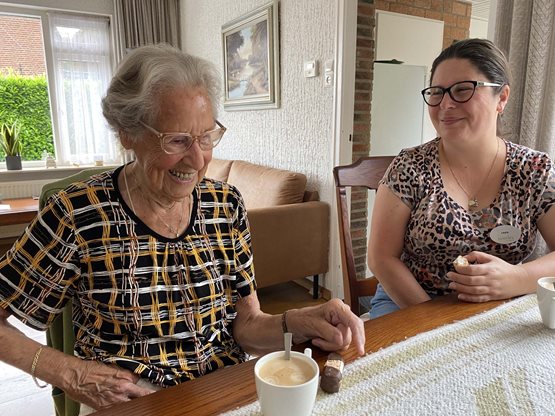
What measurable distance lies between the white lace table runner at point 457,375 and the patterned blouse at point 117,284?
0.33 metres

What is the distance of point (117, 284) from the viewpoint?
0.85 metres

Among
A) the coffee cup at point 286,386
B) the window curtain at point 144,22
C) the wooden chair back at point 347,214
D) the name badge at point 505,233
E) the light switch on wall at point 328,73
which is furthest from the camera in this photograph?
the window curtain at point 144,22

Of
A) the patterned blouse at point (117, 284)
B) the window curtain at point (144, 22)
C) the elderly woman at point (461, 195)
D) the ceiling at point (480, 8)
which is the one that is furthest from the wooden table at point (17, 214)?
the ceiling at point (480, 8)

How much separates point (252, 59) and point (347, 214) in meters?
2.54

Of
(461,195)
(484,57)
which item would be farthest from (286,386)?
(484,57)

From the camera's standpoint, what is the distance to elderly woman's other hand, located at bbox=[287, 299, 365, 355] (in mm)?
756

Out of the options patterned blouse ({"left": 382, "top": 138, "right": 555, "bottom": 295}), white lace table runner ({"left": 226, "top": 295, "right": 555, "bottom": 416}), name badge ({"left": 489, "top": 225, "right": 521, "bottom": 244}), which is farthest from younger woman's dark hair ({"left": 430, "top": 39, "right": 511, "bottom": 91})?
white lace table runner ({"left": 226, "top": 295, "right": 555, "bottom": 416})

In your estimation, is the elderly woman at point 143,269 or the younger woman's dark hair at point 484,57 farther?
the younger woman's dark hair at point 484,57

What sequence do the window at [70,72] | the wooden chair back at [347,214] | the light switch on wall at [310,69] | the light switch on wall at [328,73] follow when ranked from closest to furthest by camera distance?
the wooden chair back at [347,214] < the light switch on wall at [328,73] < the light switch on wall at [310,69] < the window at [70,72]

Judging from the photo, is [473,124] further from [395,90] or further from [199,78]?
[395,90]

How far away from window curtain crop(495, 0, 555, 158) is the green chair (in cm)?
157

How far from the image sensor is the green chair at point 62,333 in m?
0.99

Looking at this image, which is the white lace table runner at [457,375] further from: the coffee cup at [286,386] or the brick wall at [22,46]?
the brick wall at [22,46]

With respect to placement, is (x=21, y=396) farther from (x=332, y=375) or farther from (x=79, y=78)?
(x=79, y=78)
